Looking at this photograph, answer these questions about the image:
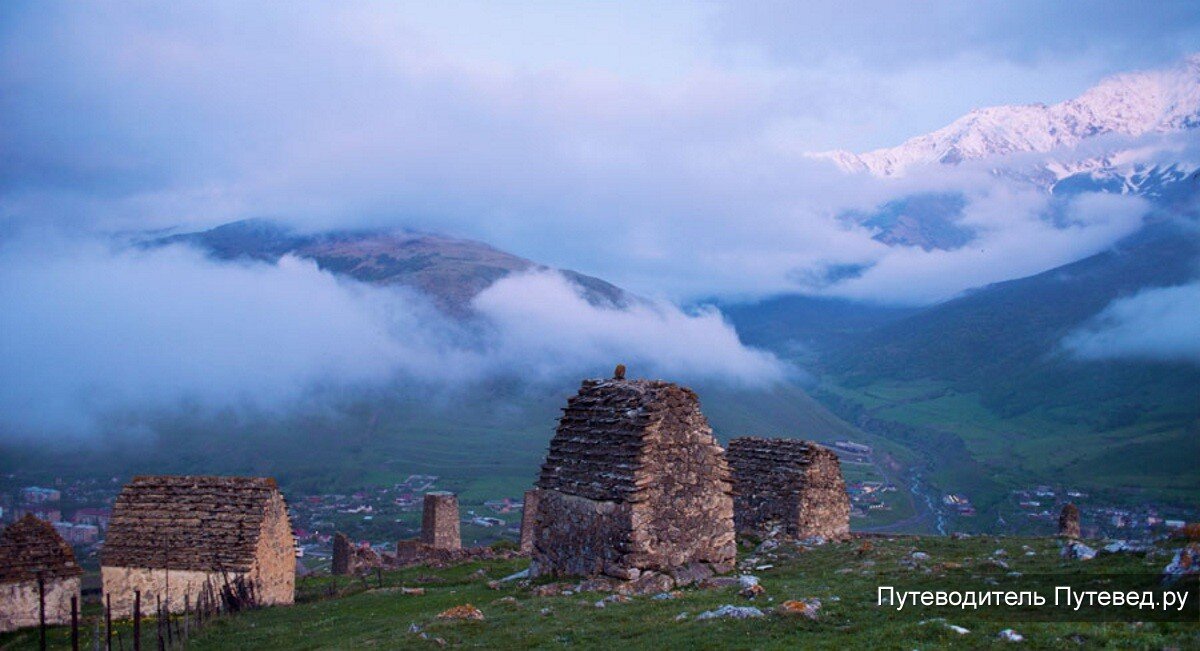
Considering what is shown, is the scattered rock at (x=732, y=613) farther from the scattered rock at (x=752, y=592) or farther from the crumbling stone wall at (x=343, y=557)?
the crumbling stone wall at (x=343, y=557)

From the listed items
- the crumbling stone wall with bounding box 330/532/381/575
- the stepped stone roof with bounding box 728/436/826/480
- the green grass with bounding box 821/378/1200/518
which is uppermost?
the stepped stone roof with bounding box 728/436/826/480

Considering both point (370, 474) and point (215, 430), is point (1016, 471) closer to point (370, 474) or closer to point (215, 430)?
point (370, 474)

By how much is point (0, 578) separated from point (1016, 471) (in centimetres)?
15220

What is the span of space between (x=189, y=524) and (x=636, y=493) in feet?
67.5

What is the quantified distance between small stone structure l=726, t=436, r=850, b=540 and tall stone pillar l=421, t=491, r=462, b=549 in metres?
21.0

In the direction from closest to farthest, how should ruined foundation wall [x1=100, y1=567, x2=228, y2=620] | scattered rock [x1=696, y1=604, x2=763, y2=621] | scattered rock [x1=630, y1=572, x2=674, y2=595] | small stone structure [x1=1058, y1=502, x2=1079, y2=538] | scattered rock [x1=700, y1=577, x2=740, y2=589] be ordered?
scattered rock [x1=696, y1=604, x2=763, y2=621], scattered rock [x1=700, y1=577, x2=740, y2=589], scattered rock [x1=630, y1=572, x2=674, y2=595], ruined foundation wall [x1=100, y1=567, x2=228, y2=620], small stone structure [x1=1058, y1=502, x2=1079, y2=538]

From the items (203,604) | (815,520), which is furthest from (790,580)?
(203,604)

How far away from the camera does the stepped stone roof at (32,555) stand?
31281 mm

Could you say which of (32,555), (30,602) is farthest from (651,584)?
(32,555)

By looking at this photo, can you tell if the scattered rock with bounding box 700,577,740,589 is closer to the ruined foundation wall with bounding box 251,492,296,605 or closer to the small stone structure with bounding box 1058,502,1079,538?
the ruined foundation wall with bounding box 251,492,296,605

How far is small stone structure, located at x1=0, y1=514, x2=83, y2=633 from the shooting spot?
102 feet

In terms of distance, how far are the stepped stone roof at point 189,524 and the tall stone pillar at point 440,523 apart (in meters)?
16.0

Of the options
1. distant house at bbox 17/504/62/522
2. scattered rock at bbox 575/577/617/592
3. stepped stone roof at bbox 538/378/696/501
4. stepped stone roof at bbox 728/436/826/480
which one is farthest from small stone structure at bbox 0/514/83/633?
distant house at bbox 17/504/62/522

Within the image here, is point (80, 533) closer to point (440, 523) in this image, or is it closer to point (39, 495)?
point (440, 523)
